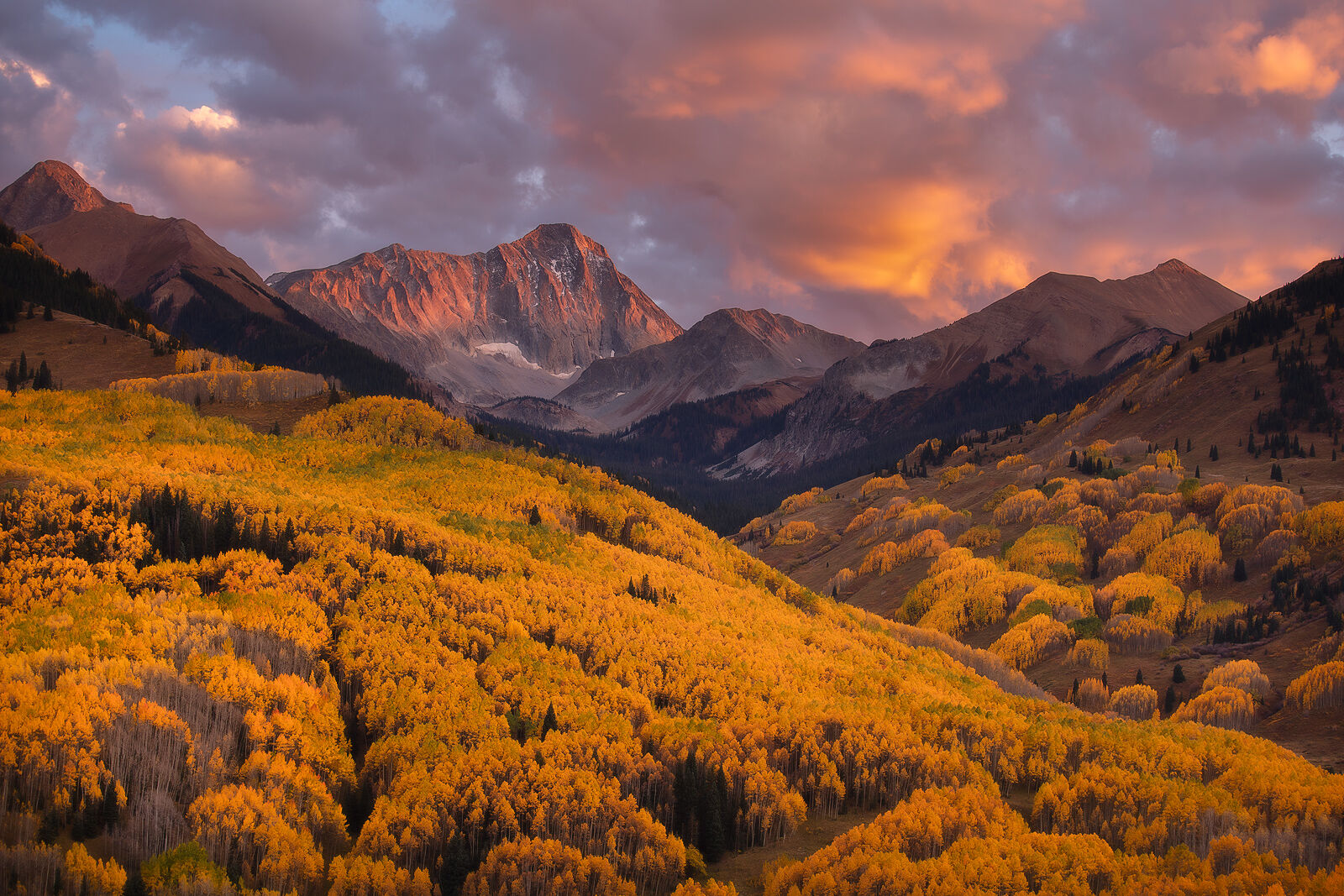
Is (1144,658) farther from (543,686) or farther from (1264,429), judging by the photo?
(1264,429)

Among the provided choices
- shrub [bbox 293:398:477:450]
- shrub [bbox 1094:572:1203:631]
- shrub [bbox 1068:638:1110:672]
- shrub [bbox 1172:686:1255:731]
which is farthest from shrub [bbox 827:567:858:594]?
shrub [bbox 1172:686:1255:731]

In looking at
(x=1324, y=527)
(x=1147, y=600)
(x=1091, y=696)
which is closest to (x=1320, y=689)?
(x=1091, y=696)

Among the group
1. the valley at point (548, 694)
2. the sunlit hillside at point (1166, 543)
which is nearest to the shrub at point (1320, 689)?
the sunlit hillside at point (1166, 543)

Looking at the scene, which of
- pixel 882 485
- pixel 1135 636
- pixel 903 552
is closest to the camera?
pixel 1135 636

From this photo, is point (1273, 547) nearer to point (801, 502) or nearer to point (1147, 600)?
point (1147, 600)

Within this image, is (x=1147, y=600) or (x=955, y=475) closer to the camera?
(x=1147, y=600)

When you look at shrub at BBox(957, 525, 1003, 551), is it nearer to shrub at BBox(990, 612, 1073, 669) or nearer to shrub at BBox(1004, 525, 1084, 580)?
shrub at BBox(1004, 525, 1084, 580)

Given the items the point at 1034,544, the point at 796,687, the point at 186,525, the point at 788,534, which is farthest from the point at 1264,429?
the point at 186,525
